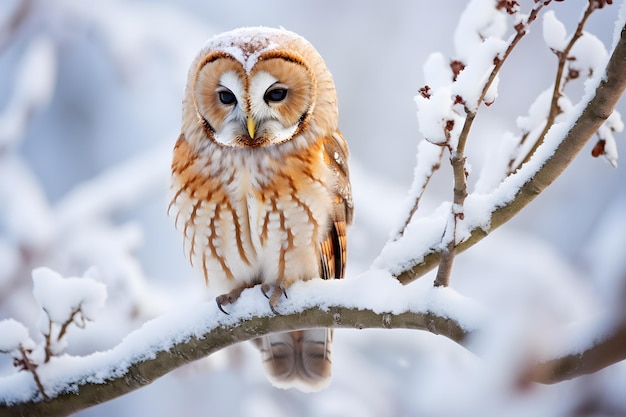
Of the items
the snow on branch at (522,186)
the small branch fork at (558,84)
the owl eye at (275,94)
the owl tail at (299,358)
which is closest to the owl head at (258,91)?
the owl eye at (275,94)

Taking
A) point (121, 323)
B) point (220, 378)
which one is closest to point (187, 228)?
point (121, 323)

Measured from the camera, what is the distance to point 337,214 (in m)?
2.46

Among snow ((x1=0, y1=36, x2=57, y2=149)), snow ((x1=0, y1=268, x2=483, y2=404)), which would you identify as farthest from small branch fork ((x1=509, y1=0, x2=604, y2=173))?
snow ((x1=0, y1=36, x2=57, y2=149))

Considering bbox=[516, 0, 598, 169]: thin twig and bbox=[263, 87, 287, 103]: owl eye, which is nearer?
bbox=[516, 0, 598, 169]: thin twig

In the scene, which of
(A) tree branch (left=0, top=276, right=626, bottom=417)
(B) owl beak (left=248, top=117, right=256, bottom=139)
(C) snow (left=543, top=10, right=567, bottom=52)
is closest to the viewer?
(C) snow (left=543, top=10, right=567, bottom=52)

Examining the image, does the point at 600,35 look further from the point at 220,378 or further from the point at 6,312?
the point at 6,312

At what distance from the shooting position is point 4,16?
4.80 metres

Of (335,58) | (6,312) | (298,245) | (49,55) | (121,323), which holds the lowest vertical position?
(298,245)

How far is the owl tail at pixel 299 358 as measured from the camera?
2740 millimetres

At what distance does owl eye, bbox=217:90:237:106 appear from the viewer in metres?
2.36

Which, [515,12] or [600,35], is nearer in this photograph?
[515,12]

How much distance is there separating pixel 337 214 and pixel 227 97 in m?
0.53

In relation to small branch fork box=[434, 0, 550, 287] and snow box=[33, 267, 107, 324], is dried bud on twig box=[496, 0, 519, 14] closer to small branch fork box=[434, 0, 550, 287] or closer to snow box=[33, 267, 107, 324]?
small branch fork box=[434, 0, 550, 287]

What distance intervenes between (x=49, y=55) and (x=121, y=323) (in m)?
2.05
